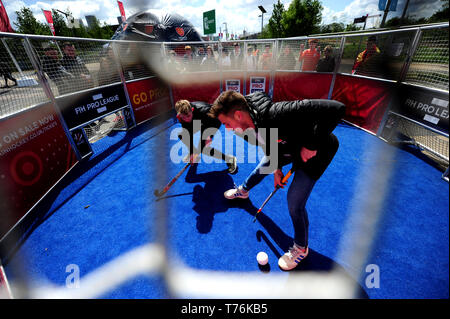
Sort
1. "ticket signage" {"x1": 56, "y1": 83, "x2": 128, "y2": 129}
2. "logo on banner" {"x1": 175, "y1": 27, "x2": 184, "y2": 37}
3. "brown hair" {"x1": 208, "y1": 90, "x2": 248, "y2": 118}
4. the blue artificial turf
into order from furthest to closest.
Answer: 1. "logo on banner" {"x1": 175, "y1": 27, "x2": 184, "y2": 37}
2. "ticket signage" {"x1": 56, "y1": 83, "x2": 128, "y2": 129}
3. the blue artificial turf
4. "brown hair" {"x1": 208, "y1": 90, "x2": 248, "y2": 118}

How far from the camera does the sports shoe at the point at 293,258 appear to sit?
2568 mm

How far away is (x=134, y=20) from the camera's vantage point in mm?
14641

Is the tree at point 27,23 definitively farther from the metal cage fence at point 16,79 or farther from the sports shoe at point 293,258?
the sports shoe at point 293,258

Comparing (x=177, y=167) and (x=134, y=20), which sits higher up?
(x=134, y=20)

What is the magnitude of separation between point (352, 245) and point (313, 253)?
0.64 m

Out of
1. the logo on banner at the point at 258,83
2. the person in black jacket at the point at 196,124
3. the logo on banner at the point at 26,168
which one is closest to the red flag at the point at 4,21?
the logo on banner at the point at 26,168

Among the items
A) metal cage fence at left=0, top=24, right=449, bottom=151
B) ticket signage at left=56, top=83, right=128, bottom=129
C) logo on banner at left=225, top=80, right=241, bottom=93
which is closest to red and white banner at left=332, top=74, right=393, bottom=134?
metal cage fence at left=0, top=24, right=449, bottom=151

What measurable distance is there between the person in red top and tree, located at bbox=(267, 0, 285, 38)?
31385 mm

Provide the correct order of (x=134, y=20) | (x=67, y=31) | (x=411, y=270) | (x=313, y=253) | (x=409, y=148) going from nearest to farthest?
(x=411, y=270), (x=313, y=253), (x=409, y=148), (x=134, y=20), (x=67, y=31)

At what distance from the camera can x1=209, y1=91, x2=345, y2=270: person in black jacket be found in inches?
Answer: 78.2

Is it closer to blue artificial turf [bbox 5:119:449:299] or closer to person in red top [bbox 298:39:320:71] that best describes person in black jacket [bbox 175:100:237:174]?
blue artificial turf [bbox 5:119:449:299]

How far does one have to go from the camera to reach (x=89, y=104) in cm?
532

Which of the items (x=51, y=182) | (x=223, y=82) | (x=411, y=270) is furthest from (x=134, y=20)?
(x=411, y=270)

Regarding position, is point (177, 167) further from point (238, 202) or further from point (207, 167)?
point (238, 202)
